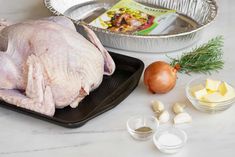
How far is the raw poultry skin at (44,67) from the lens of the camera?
1.25 meters

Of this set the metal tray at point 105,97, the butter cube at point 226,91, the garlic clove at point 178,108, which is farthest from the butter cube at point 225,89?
the metal tray at point 105,97

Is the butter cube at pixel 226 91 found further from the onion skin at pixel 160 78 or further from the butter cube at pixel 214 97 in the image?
the onion skin at pixel 160 78

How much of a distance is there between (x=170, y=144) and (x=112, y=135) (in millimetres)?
151

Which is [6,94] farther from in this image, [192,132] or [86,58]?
[192,132]

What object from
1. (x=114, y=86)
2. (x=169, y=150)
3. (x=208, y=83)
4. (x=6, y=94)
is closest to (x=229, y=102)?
A: (x=208, y=83)

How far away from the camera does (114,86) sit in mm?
1405

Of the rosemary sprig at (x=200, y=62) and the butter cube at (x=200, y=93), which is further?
the rosemary sprig at (x=200, y=62)

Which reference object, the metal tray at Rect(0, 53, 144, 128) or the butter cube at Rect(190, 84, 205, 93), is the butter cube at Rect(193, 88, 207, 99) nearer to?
the butter cube at Rect(190, 84, 205, 93)

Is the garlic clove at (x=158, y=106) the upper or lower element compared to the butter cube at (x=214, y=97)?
lower

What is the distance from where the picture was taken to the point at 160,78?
1345mm

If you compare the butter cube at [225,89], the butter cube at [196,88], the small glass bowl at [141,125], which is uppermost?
the butter cube at [225,89]

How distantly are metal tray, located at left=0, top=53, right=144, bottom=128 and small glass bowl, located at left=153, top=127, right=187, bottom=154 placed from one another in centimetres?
16

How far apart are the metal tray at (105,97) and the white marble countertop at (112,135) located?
0.09 ft

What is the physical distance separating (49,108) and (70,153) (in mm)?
136
